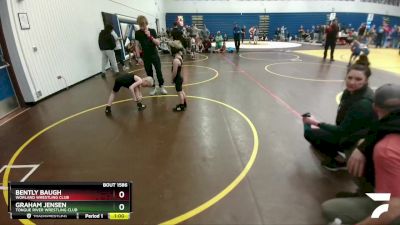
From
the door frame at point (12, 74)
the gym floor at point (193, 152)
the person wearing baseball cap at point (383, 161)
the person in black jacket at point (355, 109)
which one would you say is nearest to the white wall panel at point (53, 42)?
the door frame at point (12, 74)

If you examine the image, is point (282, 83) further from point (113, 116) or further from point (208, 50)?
point (208, 50)

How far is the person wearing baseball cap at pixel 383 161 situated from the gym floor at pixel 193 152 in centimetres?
54

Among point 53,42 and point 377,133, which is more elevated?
point 53,42

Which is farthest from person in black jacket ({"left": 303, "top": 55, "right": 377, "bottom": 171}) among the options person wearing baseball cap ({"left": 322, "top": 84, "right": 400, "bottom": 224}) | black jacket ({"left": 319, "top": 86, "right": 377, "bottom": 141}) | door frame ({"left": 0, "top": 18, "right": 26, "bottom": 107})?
Answer: door frame ({"left": 0, "top": 18, "right": 26, "bottom": 107})

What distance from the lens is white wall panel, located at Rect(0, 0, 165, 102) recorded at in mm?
6195

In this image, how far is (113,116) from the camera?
5.64 m

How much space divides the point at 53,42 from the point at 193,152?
20.9ft
